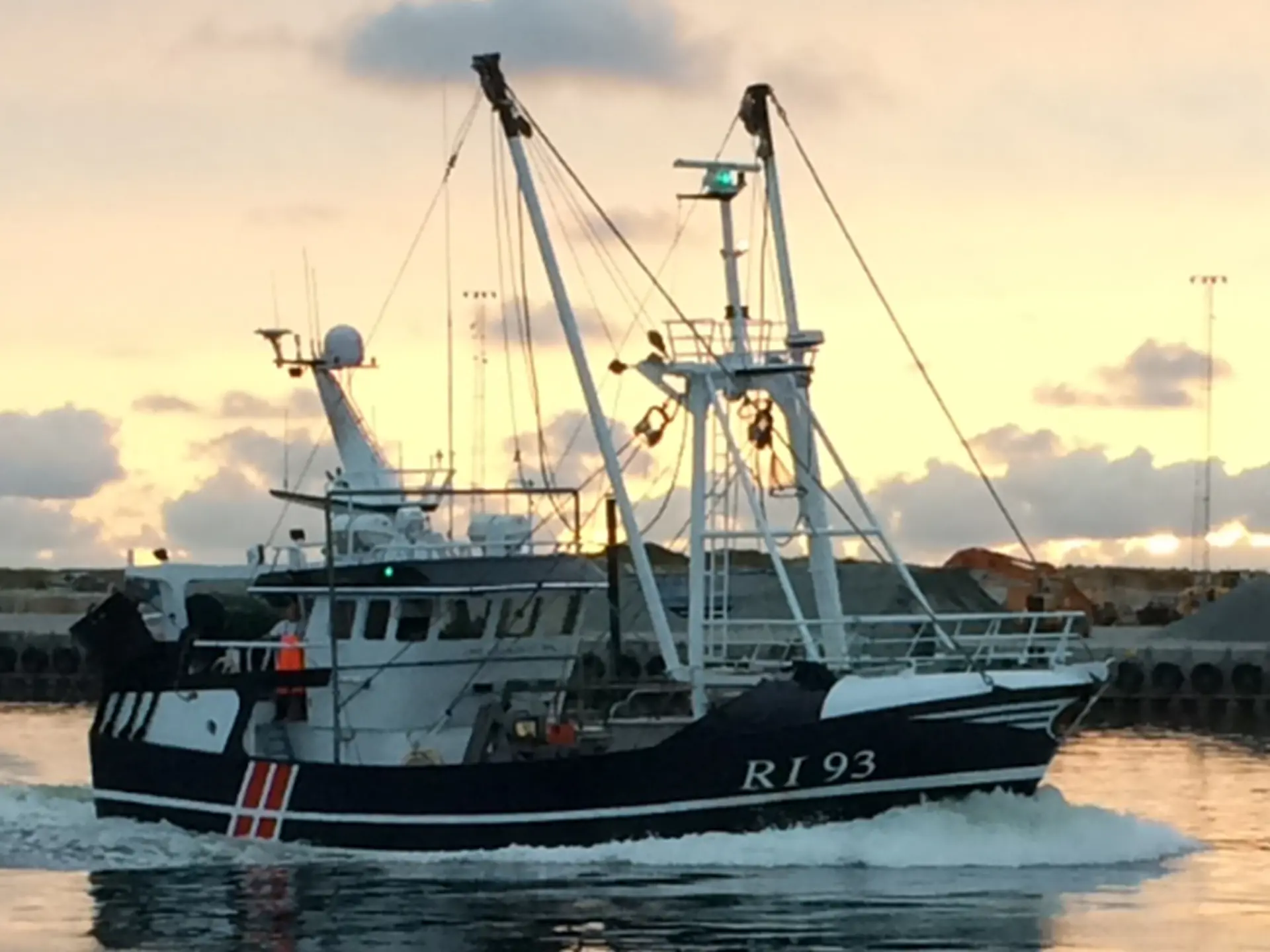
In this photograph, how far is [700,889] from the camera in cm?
2381

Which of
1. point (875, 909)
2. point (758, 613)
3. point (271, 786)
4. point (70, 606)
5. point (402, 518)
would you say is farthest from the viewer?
point (70, 606)

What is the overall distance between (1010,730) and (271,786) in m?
7.89

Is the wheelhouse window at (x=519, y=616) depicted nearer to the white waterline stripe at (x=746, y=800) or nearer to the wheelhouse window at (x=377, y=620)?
the wheelhouse window at (x=377, y=620)

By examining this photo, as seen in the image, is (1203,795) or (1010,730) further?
(1203,795)

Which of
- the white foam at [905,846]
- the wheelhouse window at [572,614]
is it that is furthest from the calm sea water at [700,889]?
the wheelhouse window at [572,614]

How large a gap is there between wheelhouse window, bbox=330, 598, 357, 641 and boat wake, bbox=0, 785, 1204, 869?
95.0 inches

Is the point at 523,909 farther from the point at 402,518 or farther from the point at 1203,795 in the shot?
the point at 1203,795

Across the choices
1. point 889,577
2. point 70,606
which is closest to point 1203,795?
point 889,577

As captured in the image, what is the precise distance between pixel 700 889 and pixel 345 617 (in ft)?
19.9

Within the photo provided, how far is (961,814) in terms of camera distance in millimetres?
25406

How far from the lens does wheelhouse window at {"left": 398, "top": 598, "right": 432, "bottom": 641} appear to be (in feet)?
91.4

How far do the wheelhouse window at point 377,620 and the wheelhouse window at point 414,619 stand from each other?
0.46 ft

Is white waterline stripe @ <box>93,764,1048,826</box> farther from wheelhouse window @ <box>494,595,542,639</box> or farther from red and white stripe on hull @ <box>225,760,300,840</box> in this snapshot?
wheelhouse window @ <box>494,595,542,639</box>

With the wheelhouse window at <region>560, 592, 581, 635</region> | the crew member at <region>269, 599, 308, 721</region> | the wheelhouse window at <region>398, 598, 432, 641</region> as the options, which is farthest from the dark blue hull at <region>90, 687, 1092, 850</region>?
the wheelhouse window at <region>560, 592, 581, 635</region>
